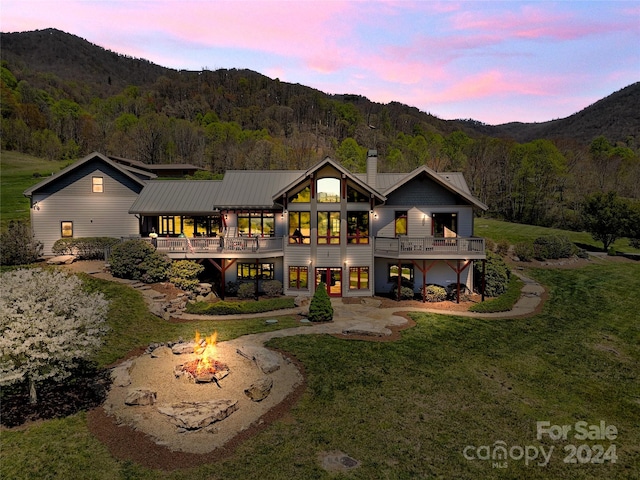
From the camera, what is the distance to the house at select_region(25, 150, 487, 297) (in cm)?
2702

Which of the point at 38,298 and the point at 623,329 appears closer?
the point at 38,298

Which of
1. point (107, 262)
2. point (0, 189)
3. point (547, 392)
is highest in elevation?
point (0, 189)

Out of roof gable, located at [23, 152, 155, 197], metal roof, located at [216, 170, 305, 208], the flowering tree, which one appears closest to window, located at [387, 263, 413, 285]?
metal roof, located at [216, 170, 305, 208]

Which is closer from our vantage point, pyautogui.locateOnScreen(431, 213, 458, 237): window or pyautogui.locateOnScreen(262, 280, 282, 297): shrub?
pyautogui.locateOnScreen(262, 280, 282, 297): shrub

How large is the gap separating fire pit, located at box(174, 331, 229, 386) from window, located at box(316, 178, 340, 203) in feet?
48.4

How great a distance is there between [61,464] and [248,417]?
4.86 metres

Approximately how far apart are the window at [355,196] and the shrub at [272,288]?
8193mm

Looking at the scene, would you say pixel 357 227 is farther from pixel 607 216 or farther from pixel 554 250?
pixel 607 216

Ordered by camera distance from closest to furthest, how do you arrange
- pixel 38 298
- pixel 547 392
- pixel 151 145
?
pixel 38 298, pixel 547 392, pixel 151 145

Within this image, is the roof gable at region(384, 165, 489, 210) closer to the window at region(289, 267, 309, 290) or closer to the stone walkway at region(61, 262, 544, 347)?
the stone walkway at region(61, 262, 544, 347)

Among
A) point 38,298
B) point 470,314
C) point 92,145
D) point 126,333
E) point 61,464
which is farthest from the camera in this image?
point 92,145

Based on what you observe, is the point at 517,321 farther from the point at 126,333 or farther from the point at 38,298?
the point at 38,298

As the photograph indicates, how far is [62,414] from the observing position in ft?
38.7

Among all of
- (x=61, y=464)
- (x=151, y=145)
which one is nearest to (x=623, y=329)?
(x=61, y=464)
